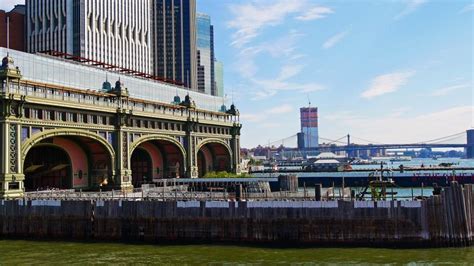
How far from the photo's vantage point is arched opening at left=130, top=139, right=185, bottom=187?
117 metres

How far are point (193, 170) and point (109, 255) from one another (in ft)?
240

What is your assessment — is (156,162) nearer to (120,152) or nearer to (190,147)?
(190,147)

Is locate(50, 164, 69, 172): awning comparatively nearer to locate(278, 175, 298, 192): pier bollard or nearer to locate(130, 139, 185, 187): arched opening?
locate(130, 139, 185, 187): arched opening

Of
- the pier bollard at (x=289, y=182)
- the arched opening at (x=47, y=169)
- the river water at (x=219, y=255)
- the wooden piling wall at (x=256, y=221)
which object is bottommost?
the river water at (x=219, y=255)

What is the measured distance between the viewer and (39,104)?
252 ft

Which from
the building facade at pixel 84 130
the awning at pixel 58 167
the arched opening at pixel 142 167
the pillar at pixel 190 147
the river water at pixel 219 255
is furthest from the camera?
the pillar at pixel 190 147

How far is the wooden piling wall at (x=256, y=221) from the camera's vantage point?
49.3 metres

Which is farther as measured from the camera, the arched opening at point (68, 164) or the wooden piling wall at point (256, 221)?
the arched opening at point (68, 164)

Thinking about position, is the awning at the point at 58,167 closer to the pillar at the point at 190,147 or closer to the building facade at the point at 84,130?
the building facade at the point at 84,130

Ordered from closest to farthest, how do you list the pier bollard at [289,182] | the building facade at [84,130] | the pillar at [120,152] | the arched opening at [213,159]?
the building facade at [84,130]
the pillar at [120,152]
the pier bollard at [289,182]
the arched opening at [213,159]

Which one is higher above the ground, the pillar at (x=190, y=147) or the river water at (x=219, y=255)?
the pillar at (x=190, y=147)

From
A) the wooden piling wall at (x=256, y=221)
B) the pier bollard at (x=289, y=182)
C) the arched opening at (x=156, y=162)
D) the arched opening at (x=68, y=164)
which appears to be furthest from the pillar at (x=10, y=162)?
the pier bollard at (x=289, y=182)

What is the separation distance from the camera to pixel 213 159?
144875mm

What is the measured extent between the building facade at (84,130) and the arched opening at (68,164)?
0.17m
